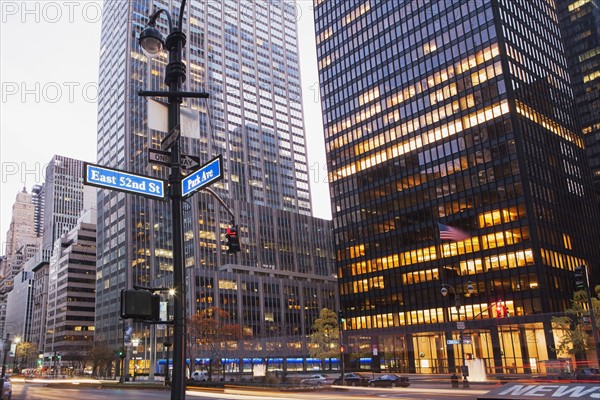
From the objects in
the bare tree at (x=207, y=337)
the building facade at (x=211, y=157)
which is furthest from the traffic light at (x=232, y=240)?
the building facade at (x=211, y=157)

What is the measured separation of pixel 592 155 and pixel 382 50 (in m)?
65.0

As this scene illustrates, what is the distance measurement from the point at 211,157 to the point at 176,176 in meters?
157

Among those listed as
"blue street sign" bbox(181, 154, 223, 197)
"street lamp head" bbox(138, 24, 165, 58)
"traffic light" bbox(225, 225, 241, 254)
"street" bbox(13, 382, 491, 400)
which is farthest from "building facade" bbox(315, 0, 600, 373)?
"street lamp head" bbox(138, 24, 165, 58)

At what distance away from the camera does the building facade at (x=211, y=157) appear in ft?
A: 472

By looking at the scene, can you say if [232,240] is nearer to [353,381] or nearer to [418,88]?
[353,381]

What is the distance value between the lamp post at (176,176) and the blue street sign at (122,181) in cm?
42

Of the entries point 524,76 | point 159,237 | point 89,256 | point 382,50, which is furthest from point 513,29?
point 89,256

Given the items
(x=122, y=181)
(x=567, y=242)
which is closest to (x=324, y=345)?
(x=567, y=242)

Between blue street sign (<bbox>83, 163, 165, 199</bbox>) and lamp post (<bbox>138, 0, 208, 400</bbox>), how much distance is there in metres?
0.42

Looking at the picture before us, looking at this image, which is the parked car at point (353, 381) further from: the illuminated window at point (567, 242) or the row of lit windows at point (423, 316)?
the illuminated window at point (567, 242)

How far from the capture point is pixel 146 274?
146 metres

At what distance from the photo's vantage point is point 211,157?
165 m

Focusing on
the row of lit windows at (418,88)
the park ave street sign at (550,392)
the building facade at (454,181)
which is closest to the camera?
the park ave street sign at (550,392)

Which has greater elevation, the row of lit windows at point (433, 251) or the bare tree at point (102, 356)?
the row of lit windows at point (433, 251)
